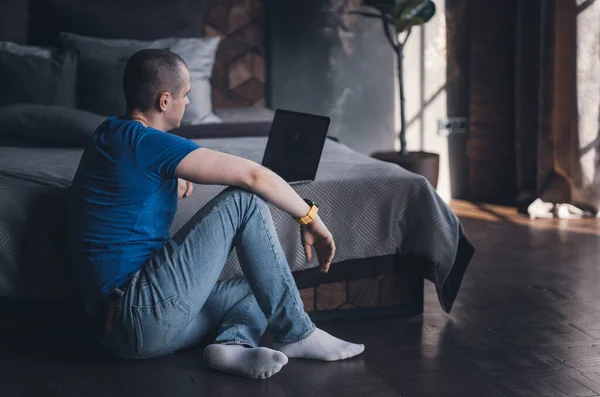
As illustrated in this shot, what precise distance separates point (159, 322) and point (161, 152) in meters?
0.47

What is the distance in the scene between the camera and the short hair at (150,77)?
2.47 meters

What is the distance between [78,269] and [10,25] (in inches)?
87.2

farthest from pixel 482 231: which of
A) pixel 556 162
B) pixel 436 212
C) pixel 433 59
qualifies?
pixel 436 212

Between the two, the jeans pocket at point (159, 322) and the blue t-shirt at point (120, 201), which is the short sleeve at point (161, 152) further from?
the jeans pocket at point (159, 322)

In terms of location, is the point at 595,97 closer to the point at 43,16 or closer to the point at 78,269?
the point at 43,16

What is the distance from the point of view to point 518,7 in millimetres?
5102

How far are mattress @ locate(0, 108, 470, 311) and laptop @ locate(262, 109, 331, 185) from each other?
0.07m

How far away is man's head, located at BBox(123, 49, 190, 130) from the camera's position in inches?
97.3

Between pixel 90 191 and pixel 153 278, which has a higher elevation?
pixel 90 191

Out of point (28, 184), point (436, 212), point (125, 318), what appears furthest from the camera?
point (436, 212)

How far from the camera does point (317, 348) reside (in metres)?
2.67

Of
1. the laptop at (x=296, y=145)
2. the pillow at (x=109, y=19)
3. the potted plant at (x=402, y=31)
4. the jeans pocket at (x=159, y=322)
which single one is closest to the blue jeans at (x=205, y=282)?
the jeans pocket at (x=159, y=322)

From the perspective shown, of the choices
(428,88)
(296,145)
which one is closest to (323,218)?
(296,145)

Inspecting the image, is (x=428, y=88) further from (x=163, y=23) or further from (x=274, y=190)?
(x=274, y=190)
